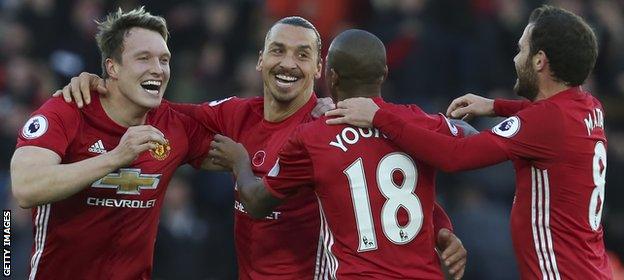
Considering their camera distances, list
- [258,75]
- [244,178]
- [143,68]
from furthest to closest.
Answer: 1. [258,75]
2. [143,68]
3. [244,178]

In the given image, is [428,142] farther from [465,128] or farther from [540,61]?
[540,61]

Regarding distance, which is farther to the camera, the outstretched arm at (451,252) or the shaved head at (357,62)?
the outstretched arm at (451,252)

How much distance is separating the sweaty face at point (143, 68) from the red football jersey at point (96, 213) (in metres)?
0.22

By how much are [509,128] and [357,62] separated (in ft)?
2.89

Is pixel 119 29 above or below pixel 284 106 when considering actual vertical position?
above

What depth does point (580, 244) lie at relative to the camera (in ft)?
21.3

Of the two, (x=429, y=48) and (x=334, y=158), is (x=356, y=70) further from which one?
(x=429, y=48)

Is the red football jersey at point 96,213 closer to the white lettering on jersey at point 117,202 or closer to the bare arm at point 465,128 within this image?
the white lettering on jersey at point 117,202

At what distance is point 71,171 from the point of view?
6.63 metres

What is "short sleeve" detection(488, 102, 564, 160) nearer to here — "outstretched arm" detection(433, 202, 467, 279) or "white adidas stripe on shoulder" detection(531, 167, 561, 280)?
"white adidas stripe on shoulder" detection(531, 167, 561, 280)

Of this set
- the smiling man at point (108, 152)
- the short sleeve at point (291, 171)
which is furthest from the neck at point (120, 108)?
the short sleeve at point (291, 171)

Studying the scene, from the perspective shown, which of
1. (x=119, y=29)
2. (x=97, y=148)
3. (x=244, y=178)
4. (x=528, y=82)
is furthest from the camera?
(x=119, y=29)

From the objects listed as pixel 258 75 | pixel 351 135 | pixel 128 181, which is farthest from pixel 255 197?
pixel 258 75

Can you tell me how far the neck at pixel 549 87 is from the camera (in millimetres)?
6582
